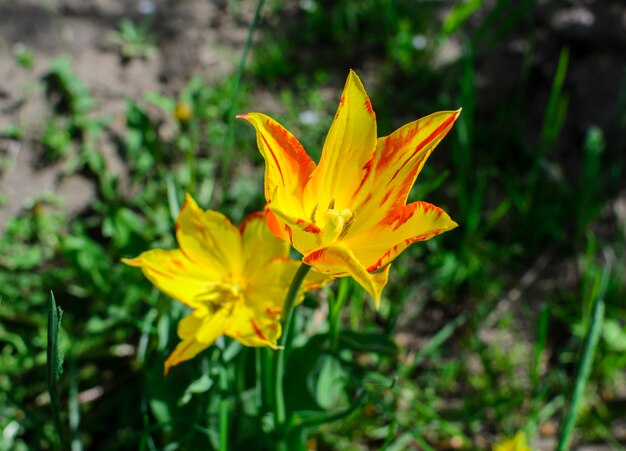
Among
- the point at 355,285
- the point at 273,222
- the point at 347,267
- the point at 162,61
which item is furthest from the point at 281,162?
the point at 162,61

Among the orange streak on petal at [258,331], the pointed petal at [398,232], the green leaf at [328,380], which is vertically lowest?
the green leaf at [328,380]

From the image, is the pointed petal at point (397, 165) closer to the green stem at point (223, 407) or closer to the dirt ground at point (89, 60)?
the green stem at point (223, 407)

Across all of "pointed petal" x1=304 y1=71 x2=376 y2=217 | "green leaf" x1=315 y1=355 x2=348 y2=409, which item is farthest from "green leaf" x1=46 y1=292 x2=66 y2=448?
"green leaf" x1=315 y1=355 x2=348 y2=409

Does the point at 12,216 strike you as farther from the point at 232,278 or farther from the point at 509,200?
the point at 509,200

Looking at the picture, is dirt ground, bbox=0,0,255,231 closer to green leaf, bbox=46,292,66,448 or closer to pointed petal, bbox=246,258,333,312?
pointed petal, bbox=246,258,333,312

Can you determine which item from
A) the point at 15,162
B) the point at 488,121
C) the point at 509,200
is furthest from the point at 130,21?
the point at 509,200

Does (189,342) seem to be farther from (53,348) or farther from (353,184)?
(353,184)

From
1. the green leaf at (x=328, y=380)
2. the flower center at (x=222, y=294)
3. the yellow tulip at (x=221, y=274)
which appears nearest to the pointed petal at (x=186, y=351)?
the yellow tulip at (x=221, y=274)

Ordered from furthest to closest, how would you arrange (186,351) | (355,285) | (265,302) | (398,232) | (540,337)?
(355,285), (540,337), (265,302), (186,351), (398,232)
